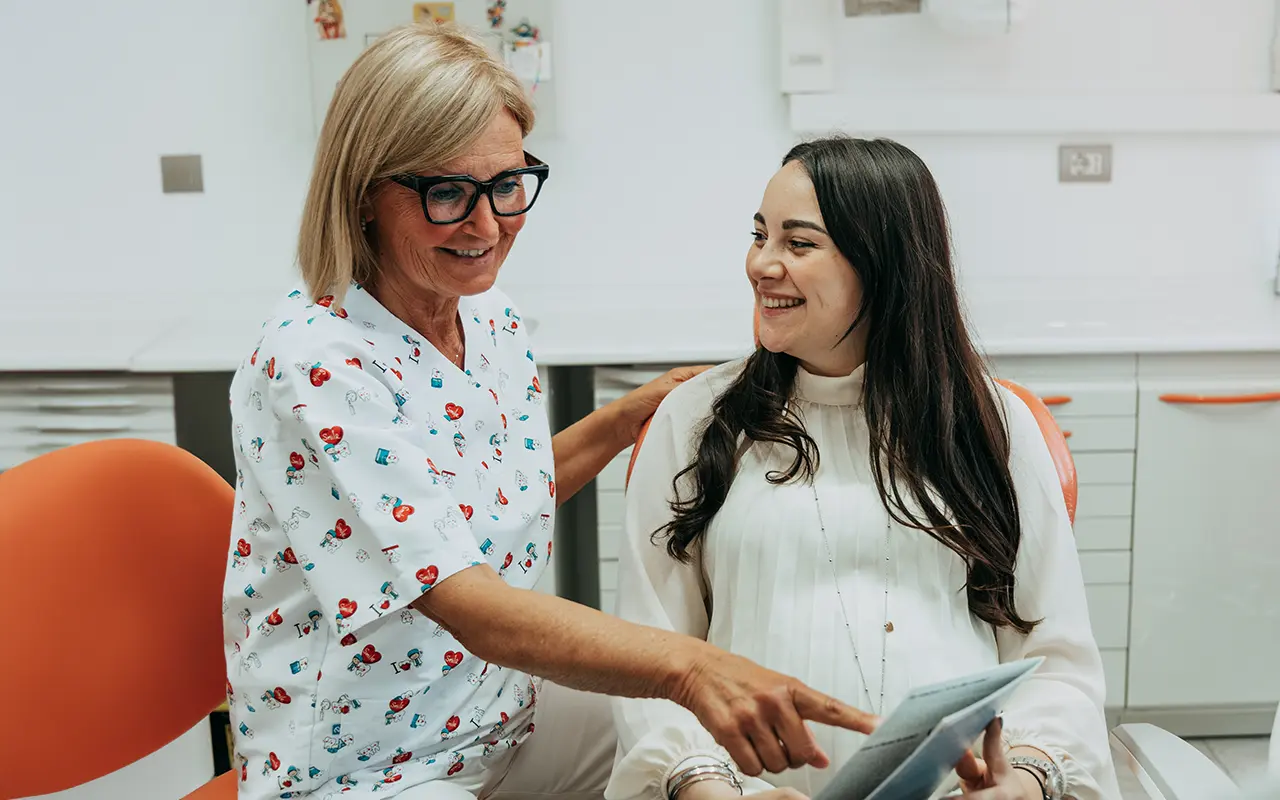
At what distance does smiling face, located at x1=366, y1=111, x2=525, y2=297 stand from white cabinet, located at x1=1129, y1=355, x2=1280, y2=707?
167 centimetres

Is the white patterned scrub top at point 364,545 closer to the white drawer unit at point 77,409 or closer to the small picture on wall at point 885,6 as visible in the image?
the white drawer unit at point 77,409

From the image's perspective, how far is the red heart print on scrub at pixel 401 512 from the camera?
1.23 metres

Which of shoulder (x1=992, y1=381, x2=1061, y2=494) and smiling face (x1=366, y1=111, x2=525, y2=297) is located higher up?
smiling face (x1=366, y1=111, x2=525, y2=297)

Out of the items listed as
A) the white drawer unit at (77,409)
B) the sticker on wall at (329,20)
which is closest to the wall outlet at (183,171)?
the sticker on wall at (329,20)

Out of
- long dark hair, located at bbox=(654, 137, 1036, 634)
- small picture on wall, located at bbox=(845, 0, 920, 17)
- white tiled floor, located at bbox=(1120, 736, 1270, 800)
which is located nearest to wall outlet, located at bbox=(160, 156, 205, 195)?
small picture on wall, located at bbox=(845, 0, 920, 17)

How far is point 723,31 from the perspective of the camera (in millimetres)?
2934

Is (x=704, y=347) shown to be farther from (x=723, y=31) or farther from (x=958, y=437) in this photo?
(x=958, y=437)

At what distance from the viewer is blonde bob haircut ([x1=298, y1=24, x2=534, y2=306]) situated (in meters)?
1.29

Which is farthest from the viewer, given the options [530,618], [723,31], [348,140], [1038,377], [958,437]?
[723,31]

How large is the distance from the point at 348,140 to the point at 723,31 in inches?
71.2

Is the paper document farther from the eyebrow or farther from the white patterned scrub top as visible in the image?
the eyebrow

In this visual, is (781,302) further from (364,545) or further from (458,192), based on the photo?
(364,545)

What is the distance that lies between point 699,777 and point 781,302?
56cm

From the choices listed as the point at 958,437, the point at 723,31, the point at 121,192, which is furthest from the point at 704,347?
the point at 121,192
